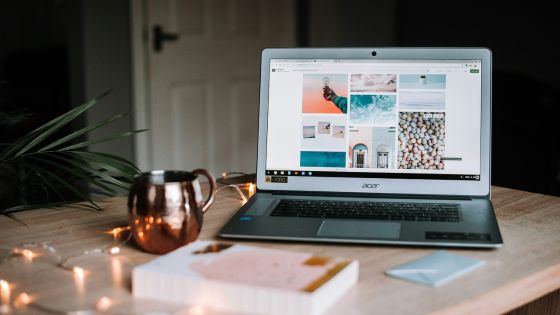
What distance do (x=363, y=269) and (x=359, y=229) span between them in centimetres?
17

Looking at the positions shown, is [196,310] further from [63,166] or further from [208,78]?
[208,78]

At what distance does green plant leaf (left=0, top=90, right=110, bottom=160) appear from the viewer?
1.43 metres

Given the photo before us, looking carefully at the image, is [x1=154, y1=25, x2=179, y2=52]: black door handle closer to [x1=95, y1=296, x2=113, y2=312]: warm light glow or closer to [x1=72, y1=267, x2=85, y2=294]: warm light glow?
[x1=72, y1=267, x2=85, y2=294]: warm light glow

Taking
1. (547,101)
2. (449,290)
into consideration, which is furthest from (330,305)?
(547,101)

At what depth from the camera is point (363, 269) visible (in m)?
1.06

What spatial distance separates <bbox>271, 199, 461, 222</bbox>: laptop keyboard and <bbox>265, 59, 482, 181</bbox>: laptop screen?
81 mm

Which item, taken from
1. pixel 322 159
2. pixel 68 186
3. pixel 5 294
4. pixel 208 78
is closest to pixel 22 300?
pixel 5 294

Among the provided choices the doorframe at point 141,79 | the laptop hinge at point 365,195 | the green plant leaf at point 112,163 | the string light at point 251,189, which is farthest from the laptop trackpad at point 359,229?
the doorframe at point 141,79

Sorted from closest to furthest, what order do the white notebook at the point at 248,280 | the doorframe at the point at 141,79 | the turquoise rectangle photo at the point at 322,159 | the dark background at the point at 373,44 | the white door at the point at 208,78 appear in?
the white notebook at the point at 248,280, the turquoise rectangle photo at the point at 322,159, the dark background at the point at 373,44, the doorframe at the point at 141,79, the white door at the point at 208,78

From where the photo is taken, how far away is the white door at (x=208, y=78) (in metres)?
3.55

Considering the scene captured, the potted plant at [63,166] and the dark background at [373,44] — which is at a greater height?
the dark background at [373,44]

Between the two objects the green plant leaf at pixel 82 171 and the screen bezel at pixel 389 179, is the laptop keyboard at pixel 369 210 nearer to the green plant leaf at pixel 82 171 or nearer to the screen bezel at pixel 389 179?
the screen bezel at pixel 389 179

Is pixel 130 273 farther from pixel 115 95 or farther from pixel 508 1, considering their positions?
pixel 508 1

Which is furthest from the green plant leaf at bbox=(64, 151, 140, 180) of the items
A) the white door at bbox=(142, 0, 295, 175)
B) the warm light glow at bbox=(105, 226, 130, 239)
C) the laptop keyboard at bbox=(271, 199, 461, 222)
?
the white door at bbox=(142, 0, 295, 175)
